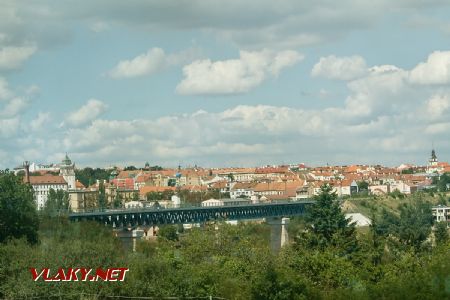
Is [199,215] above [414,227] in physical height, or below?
above

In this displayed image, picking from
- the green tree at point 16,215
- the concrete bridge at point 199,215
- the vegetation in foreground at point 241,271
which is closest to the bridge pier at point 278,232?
the concrete bridge at point 199,215

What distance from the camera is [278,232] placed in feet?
360

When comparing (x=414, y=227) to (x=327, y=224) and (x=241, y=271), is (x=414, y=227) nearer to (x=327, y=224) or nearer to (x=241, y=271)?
(x=327, y=224)

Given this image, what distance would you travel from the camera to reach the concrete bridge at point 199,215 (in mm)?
104438

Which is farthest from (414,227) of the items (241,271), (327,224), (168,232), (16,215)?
(241,271)

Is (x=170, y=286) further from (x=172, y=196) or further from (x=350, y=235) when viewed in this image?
(x=172, y=196)

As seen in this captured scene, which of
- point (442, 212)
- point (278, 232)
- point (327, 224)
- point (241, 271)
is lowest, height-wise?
point (442, 212)

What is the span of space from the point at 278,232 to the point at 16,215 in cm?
4776

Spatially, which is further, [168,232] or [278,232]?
[168,232]

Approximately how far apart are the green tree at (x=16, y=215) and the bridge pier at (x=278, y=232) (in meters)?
34.7

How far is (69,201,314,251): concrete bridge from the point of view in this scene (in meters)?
104

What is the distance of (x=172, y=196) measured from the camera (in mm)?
196875

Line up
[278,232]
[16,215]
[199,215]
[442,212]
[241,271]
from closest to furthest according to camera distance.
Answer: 1. [241,271]
2. [16,215]
3. [278,232]
4. [199,215]
5. [442,212]

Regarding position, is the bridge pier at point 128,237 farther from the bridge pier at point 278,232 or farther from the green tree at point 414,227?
the green tree at point 414,227
